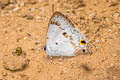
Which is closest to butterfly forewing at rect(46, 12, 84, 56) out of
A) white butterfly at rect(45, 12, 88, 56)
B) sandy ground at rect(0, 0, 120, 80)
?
white butterfly at rect(45, 12, 88, 56)

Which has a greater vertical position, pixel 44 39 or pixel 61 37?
pixel 61 37

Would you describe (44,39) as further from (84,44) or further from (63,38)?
(84,44)

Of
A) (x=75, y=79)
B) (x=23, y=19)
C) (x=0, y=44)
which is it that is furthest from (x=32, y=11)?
(x=75, y=79)

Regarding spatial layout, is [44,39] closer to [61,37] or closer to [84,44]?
[61,37]

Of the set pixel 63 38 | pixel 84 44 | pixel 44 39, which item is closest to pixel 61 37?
pixel 63 38

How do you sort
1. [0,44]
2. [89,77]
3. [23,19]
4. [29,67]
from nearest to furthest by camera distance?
[89,77], [29,67], [0,44], [23,19]

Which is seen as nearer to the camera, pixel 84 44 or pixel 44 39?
pixel 84 44

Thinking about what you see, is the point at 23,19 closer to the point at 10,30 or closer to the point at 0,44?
the point at 10,30
